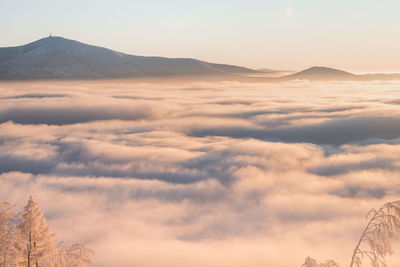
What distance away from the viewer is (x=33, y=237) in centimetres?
855

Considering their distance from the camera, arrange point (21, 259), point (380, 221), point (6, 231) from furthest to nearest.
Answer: point (21, 259) < point (6, 231) < point (380, 221)

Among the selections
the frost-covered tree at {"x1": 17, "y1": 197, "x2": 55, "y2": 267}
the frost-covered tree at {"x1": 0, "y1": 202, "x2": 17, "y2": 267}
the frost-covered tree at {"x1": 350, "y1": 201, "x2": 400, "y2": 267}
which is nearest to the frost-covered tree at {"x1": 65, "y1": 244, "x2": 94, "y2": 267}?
the frost-covered tree at {"x1": 17, "y1": 197, "x2": 55, "y2": 267}

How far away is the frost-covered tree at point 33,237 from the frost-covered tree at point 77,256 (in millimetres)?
423

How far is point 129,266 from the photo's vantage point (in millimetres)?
189000

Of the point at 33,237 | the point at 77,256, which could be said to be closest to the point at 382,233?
the point at 77,256

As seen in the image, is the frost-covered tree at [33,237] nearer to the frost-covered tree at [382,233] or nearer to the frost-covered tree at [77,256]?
the frost-covered tree at [77,256]

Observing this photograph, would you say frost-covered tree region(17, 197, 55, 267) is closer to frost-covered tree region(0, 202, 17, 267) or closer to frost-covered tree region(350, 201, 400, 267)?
frost-covered tree region(0, 202, 17, 267)

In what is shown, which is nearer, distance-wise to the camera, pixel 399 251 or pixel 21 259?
pixel 21 259

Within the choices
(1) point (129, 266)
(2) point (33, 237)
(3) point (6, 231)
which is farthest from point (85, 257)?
(1) point (129, 266)

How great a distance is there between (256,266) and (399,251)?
65.5 m

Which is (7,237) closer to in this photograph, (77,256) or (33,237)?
(33,237)

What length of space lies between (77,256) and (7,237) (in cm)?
181

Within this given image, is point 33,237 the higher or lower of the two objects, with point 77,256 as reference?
higher

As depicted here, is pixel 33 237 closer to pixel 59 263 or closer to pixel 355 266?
pixel 59 263
